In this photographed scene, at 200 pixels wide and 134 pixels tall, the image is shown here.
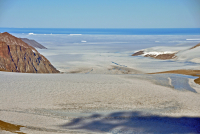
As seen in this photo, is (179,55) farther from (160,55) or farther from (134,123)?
(134,123)

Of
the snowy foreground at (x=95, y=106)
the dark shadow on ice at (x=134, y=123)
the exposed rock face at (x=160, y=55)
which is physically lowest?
the dark shadow on ice at (x=134, y=123)

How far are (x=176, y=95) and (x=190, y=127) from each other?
9.98ft

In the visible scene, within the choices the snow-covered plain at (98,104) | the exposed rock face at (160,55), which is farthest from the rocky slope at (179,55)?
the snow-covered plain at (98,104)

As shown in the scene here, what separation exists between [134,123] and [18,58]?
39.1 ft

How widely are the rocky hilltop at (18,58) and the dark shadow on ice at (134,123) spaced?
997 centimetres

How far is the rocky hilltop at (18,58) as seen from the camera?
16562 mm

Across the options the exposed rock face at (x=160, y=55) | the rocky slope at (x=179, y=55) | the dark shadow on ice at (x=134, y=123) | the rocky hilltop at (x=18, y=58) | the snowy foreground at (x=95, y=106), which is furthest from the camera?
the exposed rock face at (x=160, y=55)

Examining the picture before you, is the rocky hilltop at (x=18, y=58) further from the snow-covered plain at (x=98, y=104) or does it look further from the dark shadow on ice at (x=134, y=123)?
the dark shadow on ice at (x=134, y=123)

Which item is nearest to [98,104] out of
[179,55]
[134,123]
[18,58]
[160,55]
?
[134,123]

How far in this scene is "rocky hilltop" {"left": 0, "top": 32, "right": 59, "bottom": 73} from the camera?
16562 millimetres

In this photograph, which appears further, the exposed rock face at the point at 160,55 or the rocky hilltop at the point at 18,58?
the exposed rock face at the point at 160,55

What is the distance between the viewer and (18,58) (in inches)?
682

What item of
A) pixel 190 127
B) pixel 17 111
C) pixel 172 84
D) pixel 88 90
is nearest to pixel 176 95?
pixel 172 84

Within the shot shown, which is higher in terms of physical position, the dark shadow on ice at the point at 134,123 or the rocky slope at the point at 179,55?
the rocky slope at the point at 179,55
